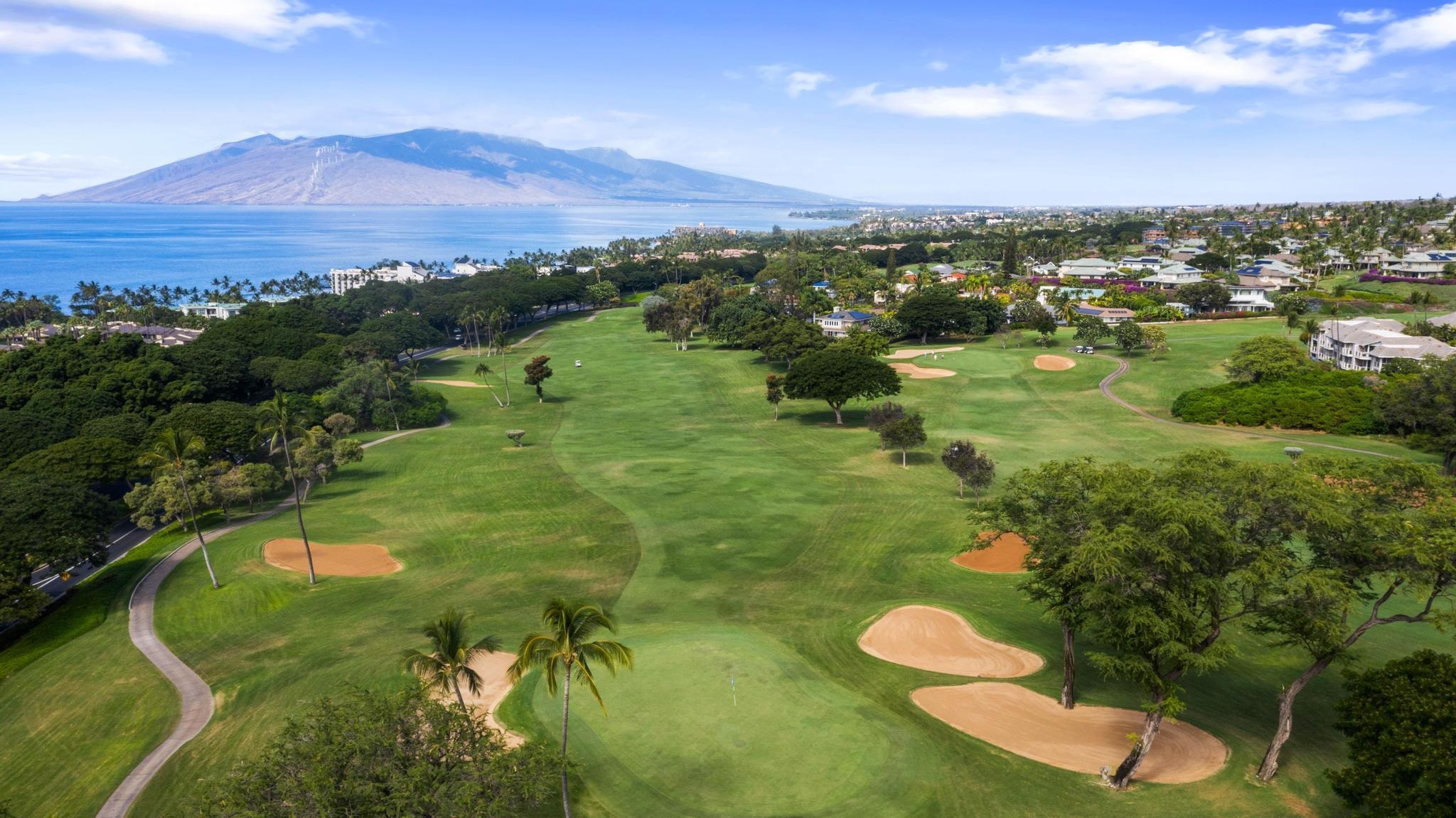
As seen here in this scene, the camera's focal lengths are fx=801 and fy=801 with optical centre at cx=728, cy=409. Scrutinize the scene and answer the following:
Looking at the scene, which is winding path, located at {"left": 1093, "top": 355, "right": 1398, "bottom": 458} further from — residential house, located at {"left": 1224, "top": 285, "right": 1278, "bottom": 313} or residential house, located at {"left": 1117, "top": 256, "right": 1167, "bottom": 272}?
residential house, located at {"left": 1117, "top": 256, "right": 1167, "bottom": 272}

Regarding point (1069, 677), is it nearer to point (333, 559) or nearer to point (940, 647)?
point (940, 647)

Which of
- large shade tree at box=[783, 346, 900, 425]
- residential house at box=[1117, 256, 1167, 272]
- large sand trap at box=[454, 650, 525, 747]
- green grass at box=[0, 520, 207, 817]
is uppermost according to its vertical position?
residential house at box=[1117, 256, 1167, 272]

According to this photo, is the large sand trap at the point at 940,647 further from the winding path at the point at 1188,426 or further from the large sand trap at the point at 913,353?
the large sand trap at the point at 913,353

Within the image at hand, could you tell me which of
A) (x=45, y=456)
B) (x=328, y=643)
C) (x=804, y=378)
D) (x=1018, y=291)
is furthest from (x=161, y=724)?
(x=1018, y=291)

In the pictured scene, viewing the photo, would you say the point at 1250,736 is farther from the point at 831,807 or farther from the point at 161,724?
the point at 161,724

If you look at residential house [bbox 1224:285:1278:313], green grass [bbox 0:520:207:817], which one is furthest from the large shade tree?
residential house [bbox 1224:285:1278:313]
